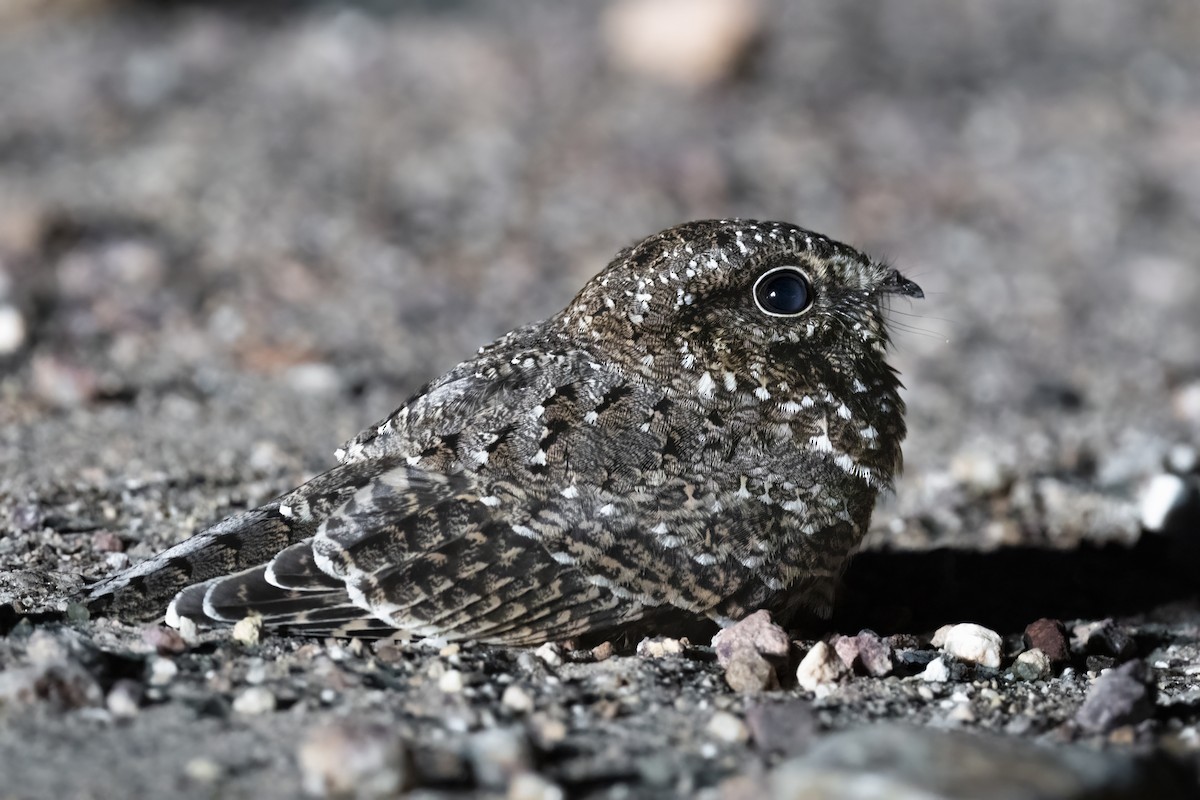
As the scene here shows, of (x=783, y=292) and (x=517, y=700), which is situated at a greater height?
(x=783, y=292)

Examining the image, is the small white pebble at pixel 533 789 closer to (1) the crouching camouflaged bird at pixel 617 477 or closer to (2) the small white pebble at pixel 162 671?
(1) the crouching camouflaged bird at pixel 617 477

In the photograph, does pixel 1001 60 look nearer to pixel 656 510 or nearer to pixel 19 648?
pixel 656 510

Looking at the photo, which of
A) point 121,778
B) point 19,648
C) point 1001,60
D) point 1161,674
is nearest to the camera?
point 121,778

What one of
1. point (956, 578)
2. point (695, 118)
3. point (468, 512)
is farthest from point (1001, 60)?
point (468, 512)

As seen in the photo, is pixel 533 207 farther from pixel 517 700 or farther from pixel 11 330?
pixel 517 700

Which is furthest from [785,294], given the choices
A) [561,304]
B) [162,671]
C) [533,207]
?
[533,207]

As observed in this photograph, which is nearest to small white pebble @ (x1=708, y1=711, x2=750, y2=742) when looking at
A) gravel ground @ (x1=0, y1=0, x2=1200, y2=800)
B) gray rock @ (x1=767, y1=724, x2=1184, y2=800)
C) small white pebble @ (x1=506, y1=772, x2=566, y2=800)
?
gravel ground @ (x1=0, y1=0, x2=1200, y2=800)
